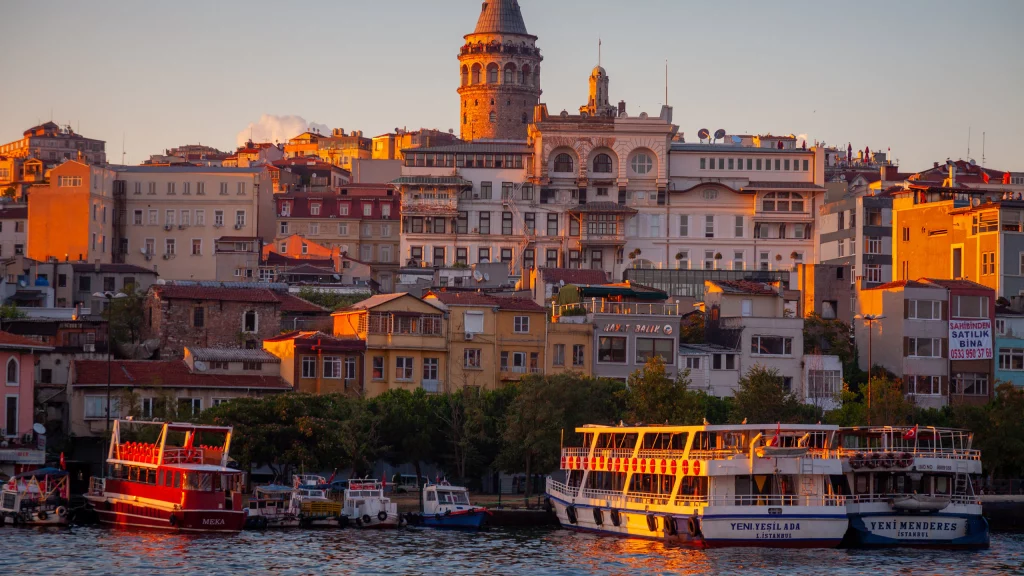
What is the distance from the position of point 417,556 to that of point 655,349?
33268mm

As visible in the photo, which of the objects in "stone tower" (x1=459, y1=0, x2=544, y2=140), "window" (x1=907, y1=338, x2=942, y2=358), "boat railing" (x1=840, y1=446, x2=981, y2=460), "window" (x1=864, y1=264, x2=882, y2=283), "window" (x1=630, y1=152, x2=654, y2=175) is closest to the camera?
"boat railing" (x1=840, y1=446, x2=981, y2=460)

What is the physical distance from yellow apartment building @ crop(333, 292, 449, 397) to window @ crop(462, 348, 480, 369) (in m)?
1.13

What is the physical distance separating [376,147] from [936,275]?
317ft

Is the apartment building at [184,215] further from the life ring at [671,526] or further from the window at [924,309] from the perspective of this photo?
the life ring at [671,526]

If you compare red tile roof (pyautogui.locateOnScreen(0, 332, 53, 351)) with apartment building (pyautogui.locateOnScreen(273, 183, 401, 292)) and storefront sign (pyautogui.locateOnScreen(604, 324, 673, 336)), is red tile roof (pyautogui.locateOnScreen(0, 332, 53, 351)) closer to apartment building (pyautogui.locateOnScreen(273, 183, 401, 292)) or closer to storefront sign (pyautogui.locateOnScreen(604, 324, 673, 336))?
→ storefront sign (pyautogui.locateOnScreen(604, 324, 673, 336))

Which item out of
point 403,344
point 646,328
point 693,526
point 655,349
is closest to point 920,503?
point 693,526

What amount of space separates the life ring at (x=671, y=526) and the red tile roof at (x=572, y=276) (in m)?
42.2

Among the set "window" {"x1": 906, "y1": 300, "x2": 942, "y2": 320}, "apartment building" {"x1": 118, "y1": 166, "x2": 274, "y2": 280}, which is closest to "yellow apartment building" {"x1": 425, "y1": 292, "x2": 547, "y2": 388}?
"window" {"x1": 906, "y1": 300, "x2": 942, "y2": 320}

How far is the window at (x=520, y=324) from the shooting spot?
90625mm

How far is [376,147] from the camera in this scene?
196500 millimetres

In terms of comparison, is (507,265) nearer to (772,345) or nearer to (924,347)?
(772,345)

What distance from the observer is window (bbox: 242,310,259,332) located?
312ft

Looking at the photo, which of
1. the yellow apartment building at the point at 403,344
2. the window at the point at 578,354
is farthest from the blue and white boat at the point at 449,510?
the window at the point at 578,354

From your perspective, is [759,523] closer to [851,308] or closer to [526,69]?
[851,308]
